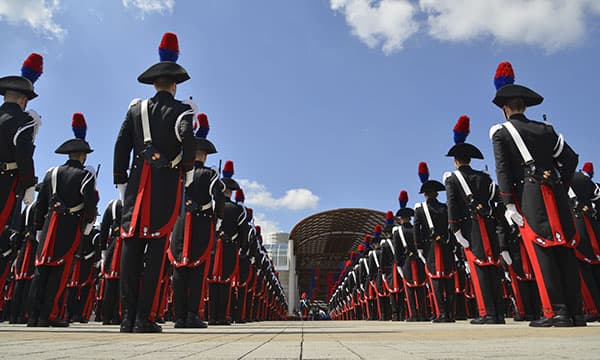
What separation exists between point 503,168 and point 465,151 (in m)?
2.49

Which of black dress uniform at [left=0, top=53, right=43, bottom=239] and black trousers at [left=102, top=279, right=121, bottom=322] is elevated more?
black dress uniform at [left=0, top=53, right=43, bottom=239]

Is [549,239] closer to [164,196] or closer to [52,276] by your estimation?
[164,196]

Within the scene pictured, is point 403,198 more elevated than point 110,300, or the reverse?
point 403,198

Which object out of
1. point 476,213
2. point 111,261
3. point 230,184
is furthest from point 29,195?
point 476,213

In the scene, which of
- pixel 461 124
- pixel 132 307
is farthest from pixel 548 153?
pixel 132 307

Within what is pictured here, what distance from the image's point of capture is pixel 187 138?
13.6 ft

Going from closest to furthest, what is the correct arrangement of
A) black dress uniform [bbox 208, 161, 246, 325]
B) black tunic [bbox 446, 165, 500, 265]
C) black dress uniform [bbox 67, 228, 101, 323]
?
black tunic [bbox 446, 165, 500, 265]
black dress uniform [bbox 208, 161, 246, 325]
black dress uniform [bbox 67, 228, 101, 323]

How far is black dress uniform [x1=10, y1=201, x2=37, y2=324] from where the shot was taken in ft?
23.0

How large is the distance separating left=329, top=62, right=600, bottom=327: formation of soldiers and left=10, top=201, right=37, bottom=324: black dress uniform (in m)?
6.84

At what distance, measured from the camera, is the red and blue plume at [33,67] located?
5403 millimetres

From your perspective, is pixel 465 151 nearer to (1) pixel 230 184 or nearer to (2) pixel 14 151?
(1) pixel 230 184

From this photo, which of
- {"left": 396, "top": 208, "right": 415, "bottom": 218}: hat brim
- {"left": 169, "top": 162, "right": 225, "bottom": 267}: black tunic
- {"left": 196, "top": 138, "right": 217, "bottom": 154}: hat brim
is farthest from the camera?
{"left": 396, "top": 208, "right": 415, "bottom": 218}: hat brim

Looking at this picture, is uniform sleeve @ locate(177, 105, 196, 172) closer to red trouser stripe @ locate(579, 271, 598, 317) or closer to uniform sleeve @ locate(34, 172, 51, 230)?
uniform sleeve @ locate(34, 172, 51, 230)

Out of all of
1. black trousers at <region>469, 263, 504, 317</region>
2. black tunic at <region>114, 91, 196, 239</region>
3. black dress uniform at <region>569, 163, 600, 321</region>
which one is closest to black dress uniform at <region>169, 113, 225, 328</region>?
black tunic at <region>114, 91, 196, 239</region>
